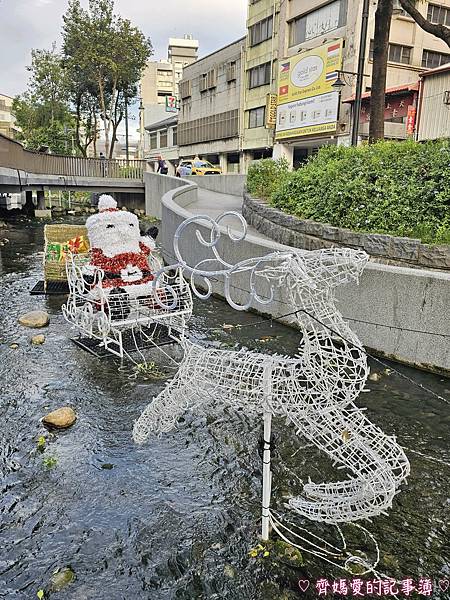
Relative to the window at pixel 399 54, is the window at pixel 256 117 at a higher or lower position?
lower

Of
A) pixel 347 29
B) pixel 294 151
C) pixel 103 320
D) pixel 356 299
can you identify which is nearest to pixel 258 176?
pixel 356 299

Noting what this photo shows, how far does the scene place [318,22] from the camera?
1124 inches

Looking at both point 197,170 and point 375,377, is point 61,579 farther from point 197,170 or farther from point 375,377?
point 197,170

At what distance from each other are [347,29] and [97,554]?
28.2 metres

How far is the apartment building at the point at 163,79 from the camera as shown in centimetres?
6219

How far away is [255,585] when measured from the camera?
3.29 metres

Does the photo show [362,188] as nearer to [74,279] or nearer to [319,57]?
[74,279]

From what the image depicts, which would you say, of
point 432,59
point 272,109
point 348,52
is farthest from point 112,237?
point 432,59

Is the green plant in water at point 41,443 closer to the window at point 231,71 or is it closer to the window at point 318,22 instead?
the window at point 318,22

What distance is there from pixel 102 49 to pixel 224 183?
45.8 ft

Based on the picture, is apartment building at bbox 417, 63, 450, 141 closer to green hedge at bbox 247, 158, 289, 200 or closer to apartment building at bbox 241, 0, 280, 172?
green hedge at bbox 247, 158, 289, 200

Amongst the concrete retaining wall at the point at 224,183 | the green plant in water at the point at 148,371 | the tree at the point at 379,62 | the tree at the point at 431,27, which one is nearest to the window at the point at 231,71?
the concrete retaining wall at the point at 224,183

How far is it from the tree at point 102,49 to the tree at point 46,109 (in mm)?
2258

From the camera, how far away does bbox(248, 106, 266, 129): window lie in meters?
33.7
